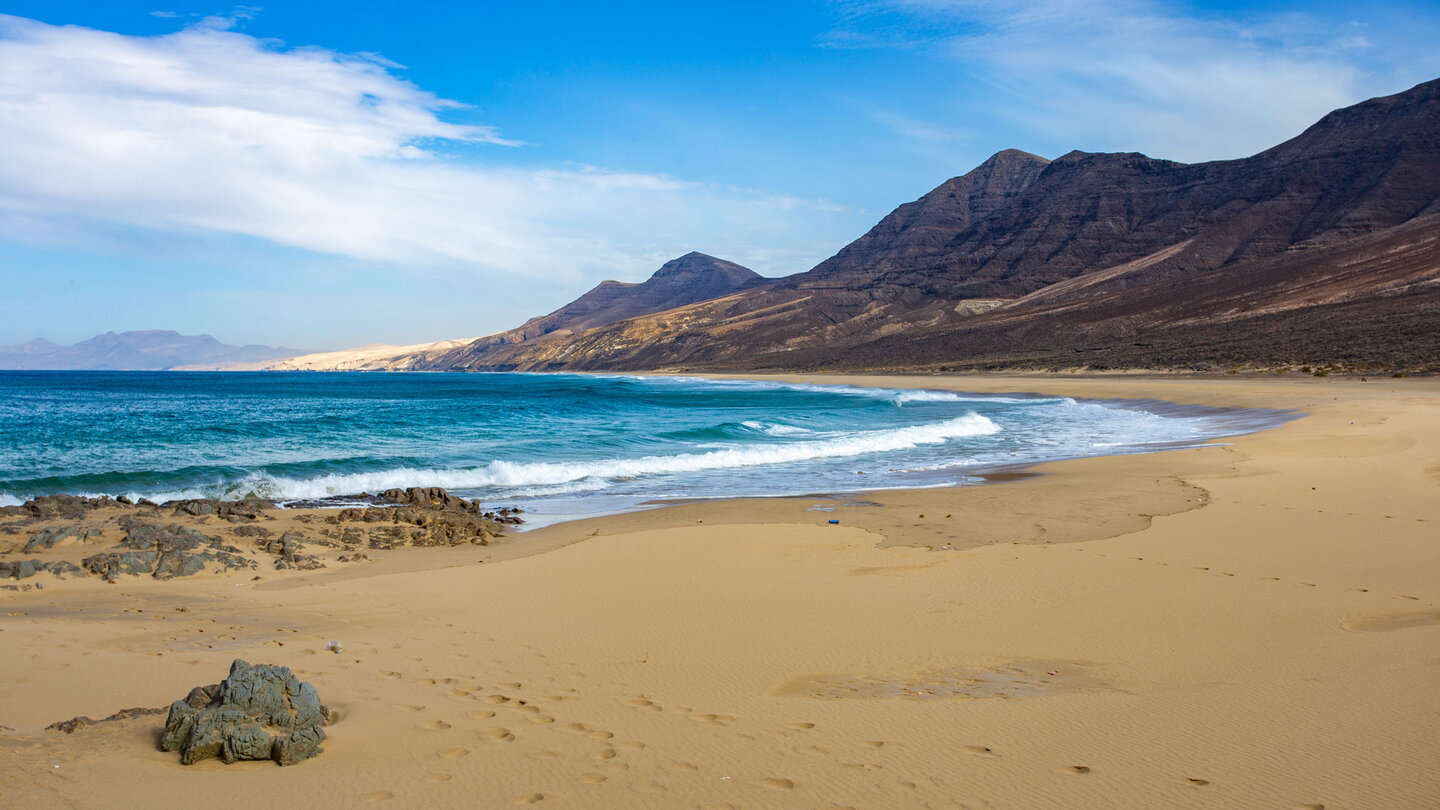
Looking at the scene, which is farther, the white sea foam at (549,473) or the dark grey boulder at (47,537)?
the white sea foam at (549,473)

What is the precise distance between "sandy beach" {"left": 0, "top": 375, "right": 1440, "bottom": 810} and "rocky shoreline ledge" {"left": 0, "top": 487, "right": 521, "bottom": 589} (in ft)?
1.13

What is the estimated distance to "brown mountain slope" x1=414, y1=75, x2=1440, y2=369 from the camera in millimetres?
56656

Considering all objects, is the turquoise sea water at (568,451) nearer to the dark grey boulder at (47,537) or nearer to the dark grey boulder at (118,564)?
the dark grey boulder at (118,564)

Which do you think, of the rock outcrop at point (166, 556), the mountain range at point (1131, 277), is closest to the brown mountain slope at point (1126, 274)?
the mountain range at point (1131, 277)

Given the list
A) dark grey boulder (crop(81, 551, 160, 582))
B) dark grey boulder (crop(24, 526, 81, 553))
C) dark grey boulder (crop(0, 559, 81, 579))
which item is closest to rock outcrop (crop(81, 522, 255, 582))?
dark grey boulder (crop(81, 551, 160, 582))

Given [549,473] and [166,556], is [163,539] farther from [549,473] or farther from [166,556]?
[549,473]

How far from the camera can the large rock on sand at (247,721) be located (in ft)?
11.4

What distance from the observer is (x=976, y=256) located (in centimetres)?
13212

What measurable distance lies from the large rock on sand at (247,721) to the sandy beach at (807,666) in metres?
0.09

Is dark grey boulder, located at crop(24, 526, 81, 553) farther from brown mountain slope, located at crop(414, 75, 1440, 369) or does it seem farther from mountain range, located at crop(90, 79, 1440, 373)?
brown mountain slope, located at crop(414, 75, 1440, 369)

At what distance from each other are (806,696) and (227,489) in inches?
563

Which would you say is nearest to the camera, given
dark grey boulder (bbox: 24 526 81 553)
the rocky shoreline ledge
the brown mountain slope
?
the rocky shoreline ledge

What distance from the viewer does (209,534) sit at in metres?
9.10

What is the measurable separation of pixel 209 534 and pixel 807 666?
8.06 meters
